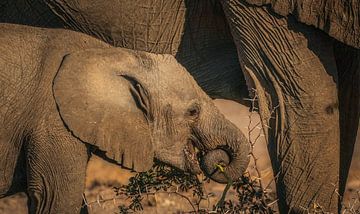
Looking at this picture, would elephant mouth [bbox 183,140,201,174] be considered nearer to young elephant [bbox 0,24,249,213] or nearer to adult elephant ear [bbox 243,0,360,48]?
young elephant [bbox 0,24,249,213]

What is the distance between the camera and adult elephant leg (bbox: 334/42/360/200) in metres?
6.83

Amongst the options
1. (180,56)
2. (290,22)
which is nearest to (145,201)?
(180,56)

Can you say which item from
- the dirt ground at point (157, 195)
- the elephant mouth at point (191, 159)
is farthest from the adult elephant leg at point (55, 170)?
the dirt ground at point (157, 195)

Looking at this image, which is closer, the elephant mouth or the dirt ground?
the elephant mouth

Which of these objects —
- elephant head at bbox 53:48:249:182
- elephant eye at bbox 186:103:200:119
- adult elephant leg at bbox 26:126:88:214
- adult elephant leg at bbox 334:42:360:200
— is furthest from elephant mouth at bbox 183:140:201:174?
adult elephant leg at bbox 334:42:360:200

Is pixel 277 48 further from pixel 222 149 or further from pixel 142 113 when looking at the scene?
pixel 142 113

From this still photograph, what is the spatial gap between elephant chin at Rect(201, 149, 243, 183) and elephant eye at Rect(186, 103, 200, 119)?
15 centimetres

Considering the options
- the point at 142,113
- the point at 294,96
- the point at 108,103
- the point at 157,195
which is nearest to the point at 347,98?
the point at 294,96

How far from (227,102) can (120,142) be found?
3.65 metres

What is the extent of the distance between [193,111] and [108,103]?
1.07ft

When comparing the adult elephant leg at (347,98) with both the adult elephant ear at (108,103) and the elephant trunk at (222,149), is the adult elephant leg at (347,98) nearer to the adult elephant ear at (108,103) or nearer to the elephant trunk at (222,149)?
the elephant trunk at (222,149)

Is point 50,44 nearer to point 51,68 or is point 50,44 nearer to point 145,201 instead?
point 51,68

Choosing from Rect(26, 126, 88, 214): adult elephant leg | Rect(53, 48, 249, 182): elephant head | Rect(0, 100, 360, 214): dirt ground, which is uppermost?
Rect(53, 48, 249, 182): elephant head

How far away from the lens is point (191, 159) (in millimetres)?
6133
